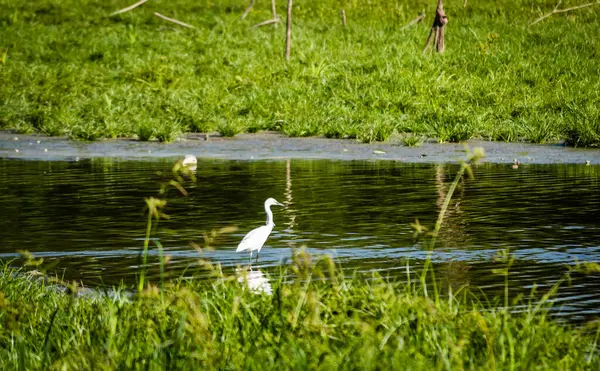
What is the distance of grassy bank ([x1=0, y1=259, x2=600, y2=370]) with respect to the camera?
5.88 m

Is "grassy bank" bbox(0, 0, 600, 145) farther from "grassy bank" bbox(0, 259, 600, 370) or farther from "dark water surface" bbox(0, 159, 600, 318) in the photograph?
"grassy bank" bbox(0, 259, 600, 370)

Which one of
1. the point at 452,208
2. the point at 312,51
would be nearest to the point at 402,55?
the point at 312,51

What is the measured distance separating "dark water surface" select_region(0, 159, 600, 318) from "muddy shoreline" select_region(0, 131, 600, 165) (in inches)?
25.1

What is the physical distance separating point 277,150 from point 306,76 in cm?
603

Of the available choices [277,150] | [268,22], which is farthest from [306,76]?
[277,150]

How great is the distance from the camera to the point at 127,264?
10.6 meters

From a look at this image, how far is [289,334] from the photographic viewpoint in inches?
248

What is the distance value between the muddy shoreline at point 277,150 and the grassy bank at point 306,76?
0.40 meters

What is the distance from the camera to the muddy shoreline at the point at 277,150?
19.3 meters

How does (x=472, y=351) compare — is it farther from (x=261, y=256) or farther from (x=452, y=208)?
(x=452, y=208)

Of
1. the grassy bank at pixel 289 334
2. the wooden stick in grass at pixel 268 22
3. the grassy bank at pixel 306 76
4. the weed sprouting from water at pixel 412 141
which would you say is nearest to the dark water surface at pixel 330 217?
the grassy bank at pixel 289 334

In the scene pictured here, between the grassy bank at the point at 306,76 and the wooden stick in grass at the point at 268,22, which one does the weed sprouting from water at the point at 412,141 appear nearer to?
the grassy bank at the point at 306,76

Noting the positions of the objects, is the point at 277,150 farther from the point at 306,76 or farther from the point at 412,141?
the point at 306,76

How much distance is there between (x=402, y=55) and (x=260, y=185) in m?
12.0
